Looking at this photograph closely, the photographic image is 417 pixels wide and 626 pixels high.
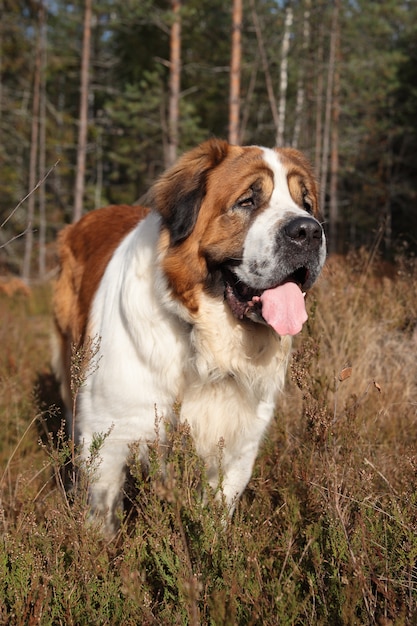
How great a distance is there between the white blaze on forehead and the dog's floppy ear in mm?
283

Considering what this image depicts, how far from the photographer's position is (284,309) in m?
2.58

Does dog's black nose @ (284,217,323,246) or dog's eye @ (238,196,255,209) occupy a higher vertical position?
dog's eye @ (238,196,255,209)

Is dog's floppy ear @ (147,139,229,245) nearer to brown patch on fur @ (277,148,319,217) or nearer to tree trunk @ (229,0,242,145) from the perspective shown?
brown patch on fur @ (277,148,319,217)

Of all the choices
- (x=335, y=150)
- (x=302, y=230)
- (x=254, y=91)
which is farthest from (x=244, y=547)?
(x=254, y=91)

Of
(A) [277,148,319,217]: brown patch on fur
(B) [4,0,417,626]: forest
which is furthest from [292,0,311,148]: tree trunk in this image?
(A) [277,148,319,217]: brown patch on fur

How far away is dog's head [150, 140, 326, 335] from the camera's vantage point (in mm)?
2480

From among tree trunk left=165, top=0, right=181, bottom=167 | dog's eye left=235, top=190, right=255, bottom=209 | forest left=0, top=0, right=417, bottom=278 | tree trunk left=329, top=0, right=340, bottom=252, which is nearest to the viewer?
dog's eye left=235, top=190, right=255, bottom=209

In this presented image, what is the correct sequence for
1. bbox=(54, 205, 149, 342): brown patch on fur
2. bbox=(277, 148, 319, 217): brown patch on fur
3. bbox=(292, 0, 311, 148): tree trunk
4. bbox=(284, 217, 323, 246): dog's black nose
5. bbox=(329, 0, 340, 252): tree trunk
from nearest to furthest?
1. bbox=(284, 217, 323, 246): dog's black nose
2. bbox=(277, 148, 319, 217): brown patch on fur
3. bbox=(54, 205, 149, 342): brown patch on fur
4. bbox=(292, 0, 311, 148): tree trunk
5. bbox=(329, 0, 340, 252): tree trunk

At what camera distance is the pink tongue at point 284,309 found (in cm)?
255

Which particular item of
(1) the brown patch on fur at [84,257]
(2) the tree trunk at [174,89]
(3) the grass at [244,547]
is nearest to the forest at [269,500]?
(3) the grass at [244,547]

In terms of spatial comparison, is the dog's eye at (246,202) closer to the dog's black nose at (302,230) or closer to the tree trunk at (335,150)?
the dog's black nose at (302,230)

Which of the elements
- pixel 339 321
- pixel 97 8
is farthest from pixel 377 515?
pixel 97 8

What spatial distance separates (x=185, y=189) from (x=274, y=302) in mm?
707

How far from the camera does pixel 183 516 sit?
2209mm
